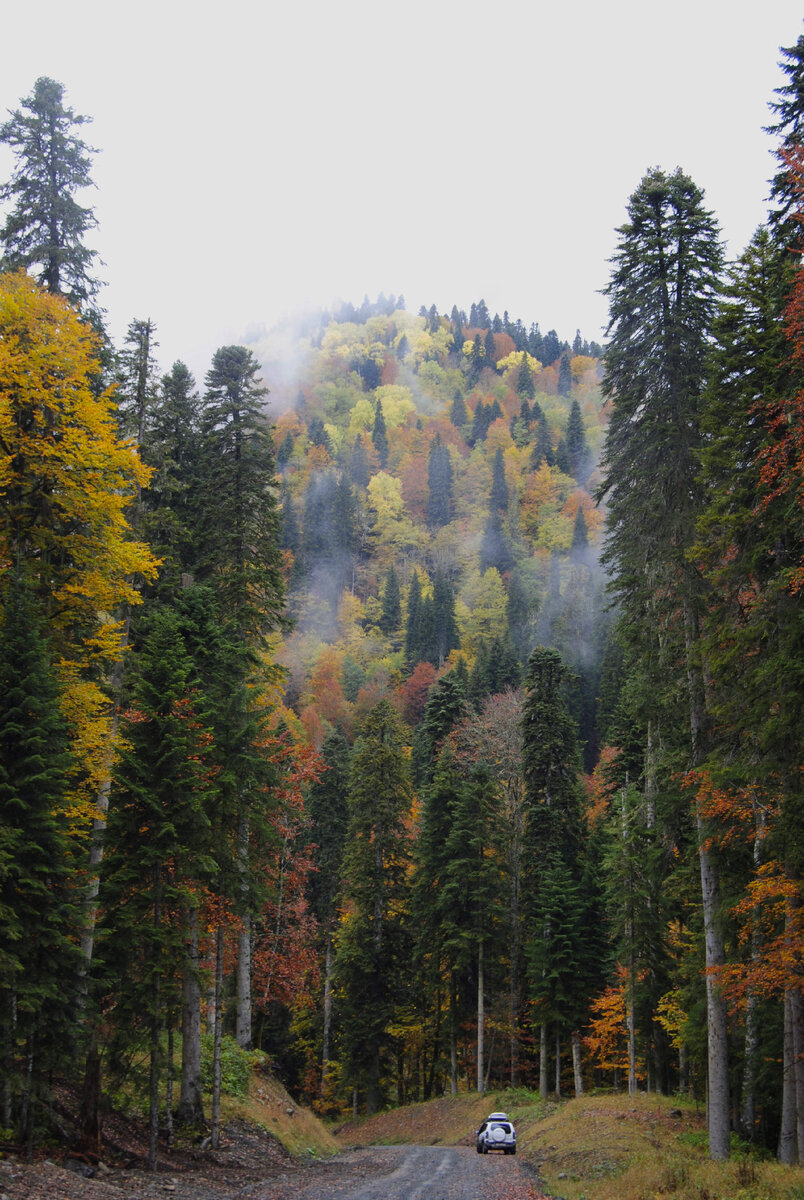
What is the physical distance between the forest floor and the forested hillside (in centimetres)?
109

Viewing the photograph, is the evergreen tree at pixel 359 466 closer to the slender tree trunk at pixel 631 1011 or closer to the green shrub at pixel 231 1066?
the slender tree trunk at pixel 631 1011

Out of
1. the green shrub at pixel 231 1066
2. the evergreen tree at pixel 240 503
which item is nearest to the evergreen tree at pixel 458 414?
the evergreen tree at pixel 240 503

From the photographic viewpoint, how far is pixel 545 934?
37.4 metres

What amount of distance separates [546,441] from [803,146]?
6215 inches

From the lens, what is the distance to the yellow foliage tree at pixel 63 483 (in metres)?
19.4

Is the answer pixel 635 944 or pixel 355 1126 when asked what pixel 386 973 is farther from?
pixel 635 944

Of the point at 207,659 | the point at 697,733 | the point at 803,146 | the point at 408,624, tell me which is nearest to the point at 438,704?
the point at 207,659

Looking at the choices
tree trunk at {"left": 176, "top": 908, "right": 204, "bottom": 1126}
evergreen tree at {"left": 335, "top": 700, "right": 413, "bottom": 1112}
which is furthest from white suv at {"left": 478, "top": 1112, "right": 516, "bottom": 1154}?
evergreen tree at {"left": 335, "top": 700, "right": 413, "bottom": 1112}

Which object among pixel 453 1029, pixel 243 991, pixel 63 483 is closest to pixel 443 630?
pixel 453 1029

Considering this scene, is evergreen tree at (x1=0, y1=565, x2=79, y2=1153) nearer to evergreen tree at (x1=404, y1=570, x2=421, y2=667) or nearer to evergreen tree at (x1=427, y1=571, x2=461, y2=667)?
evergreen tree at (x1=404, y1=570, x2=421, y2=667)

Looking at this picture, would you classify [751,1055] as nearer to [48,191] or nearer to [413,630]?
[48,191]

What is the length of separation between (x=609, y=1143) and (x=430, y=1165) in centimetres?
563

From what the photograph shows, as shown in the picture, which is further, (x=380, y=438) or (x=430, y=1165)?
(x=380, y=438)

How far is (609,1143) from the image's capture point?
2006 cm
